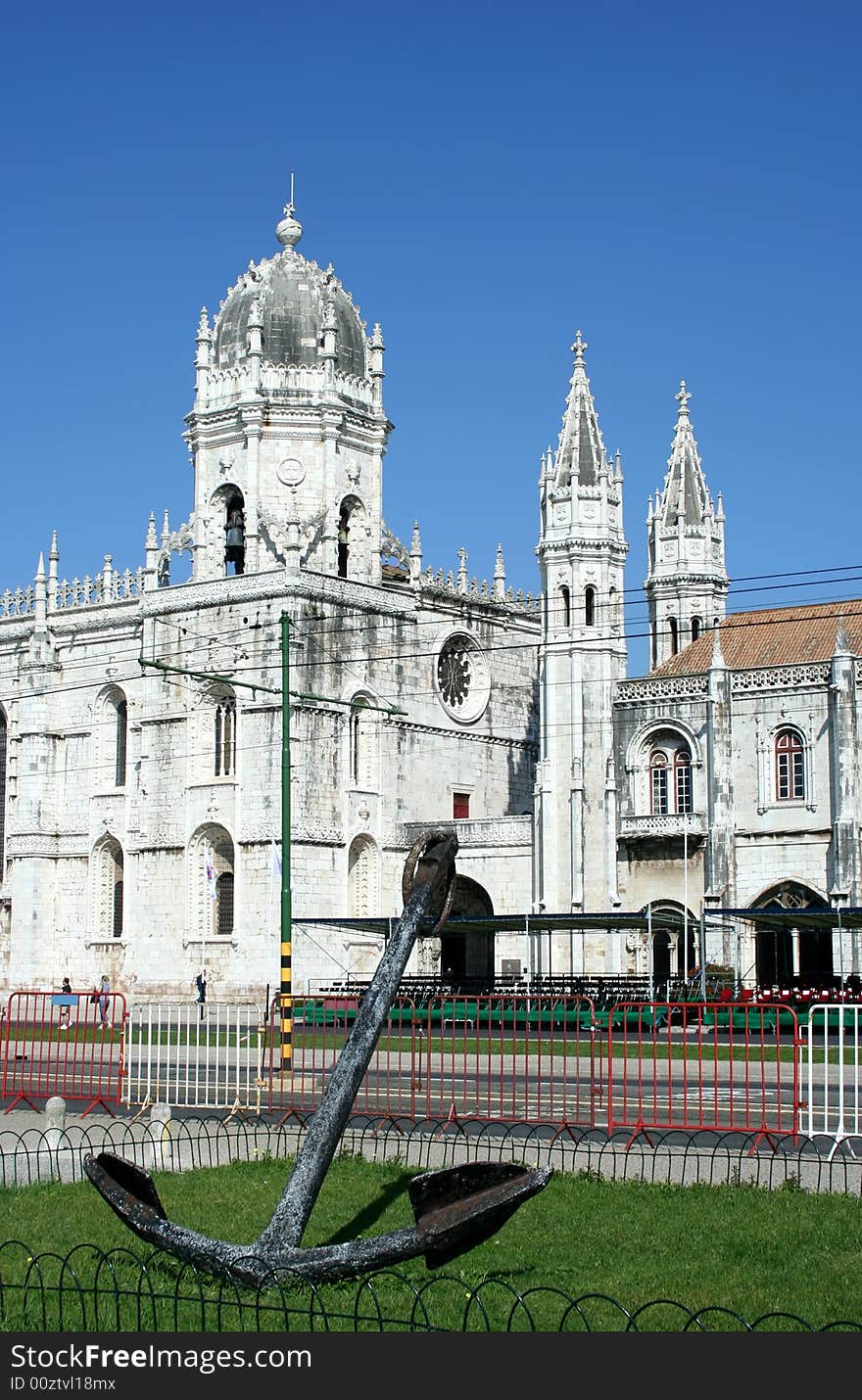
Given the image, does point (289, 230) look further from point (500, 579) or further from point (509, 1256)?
point (509, 1256)

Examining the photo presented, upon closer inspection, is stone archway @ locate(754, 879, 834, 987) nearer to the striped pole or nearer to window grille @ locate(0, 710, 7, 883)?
the striped pole

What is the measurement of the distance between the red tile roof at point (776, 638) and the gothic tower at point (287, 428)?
10.1 metres

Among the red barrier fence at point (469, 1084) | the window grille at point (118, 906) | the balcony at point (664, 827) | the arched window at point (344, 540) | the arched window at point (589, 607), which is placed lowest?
the red barrier fence at point (469, 1084)

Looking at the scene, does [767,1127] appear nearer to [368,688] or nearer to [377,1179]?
[377,1179]

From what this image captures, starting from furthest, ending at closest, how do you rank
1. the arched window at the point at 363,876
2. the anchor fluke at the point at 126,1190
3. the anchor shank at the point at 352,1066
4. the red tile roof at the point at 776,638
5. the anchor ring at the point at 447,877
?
1. the arched window at the point at 363,876
2. the red tile roof at the point at 776,638
3. the anchor ring at the point at 447,877
4. the anchor shank at the point at 352,1066
5. the anchor fluke at the point at 126,1190

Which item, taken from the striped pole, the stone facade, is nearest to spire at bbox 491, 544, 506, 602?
the stone facade

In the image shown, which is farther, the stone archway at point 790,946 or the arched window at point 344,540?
the arched window at point 344,540

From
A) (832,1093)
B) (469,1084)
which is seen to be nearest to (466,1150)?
(469,1084)

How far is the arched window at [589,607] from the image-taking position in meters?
51.7

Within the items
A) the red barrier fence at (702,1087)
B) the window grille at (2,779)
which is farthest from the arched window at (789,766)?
the window grille at (2,779)

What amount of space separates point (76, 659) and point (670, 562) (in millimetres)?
19911

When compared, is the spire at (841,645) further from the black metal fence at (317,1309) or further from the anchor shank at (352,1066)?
the black metal fence at (317,1309)

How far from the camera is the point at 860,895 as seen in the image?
4556 cm
